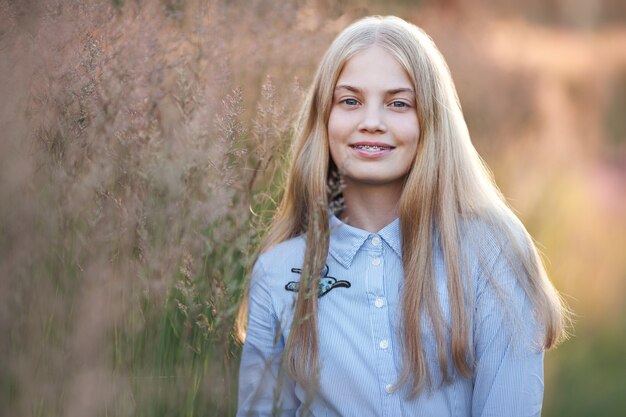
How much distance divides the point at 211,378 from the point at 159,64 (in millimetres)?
694

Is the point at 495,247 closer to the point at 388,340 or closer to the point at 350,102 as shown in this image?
the point at 388,340

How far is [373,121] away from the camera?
69.5 inches

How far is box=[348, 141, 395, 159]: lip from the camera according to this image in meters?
1.78

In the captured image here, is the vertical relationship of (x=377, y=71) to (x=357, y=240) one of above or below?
above

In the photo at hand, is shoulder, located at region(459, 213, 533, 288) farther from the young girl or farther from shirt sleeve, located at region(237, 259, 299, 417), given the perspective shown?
shirt sleeve, located at region(237, 259, 299, 417)

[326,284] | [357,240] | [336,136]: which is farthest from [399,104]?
[326,284]

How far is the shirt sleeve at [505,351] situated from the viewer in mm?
1704

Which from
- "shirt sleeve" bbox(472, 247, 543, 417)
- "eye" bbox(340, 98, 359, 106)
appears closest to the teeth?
"eye" bbox(340, 98, 359, 106)

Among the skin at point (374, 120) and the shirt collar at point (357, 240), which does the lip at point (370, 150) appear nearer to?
the skin at point (374, 120)

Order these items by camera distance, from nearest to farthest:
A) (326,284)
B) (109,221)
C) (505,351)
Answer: (109,221) < (505,351) < (326,284)

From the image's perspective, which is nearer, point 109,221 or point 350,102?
point 109,221

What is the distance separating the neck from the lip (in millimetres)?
110

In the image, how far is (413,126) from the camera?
182 cm

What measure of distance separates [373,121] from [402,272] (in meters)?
0.32
